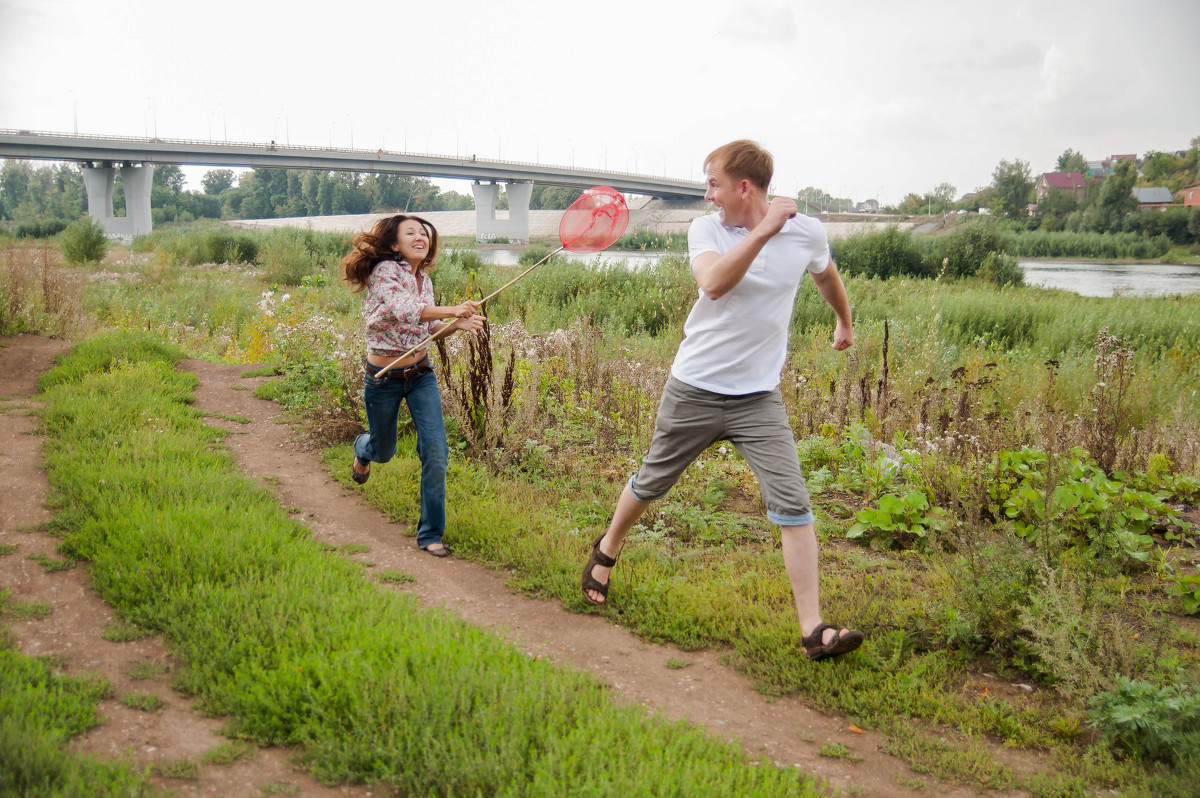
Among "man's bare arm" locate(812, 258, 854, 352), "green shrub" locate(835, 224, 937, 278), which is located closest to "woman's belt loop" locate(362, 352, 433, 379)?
"man's bare arm" locate(812, 258, 854, 352)

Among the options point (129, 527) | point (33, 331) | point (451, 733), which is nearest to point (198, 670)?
point (451, 733)

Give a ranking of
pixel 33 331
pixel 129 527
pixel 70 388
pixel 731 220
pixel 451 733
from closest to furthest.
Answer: pixel 451 733 < pixel 731 220 < pixel 129 527 < pixel 70 388 < pixel 33 331

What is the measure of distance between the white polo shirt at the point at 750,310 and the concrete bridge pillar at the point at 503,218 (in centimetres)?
5468

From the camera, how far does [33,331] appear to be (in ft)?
32.2

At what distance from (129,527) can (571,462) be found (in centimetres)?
300

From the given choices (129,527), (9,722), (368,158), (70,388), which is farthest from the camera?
(368,158)

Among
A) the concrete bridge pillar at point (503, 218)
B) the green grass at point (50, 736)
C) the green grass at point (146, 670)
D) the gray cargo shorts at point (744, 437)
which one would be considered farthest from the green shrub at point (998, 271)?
the concrete bridge pillar at point (503, 218)

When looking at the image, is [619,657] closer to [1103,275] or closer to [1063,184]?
[1103,275]

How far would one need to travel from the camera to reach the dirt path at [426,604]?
8.95 feet

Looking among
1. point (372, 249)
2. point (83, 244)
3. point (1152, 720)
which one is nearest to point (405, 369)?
point (372, 249)

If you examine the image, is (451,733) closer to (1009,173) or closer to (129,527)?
(129,527)

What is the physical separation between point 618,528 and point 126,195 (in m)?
58.3

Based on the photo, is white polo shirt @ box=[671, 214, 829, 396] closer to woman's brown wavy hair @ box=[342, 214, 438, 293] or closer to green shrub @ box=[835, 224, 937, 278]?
woman's brown wavy hair @ box=[342, 214, 438, 293]

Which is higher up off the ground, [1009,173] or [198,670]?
[1009,173]
